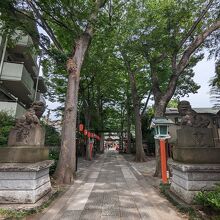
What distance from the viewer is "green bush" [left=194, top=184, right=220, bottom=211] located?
3.93 m

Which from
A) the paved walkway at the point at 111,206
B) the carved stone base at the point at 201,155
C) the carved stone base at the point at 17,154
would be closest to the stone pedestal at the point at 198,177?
the carved stone base at the point at 201,155

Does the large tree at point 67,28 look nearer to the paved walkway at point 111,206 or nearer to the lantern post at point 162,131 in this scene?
the paved walkway at point 111,206

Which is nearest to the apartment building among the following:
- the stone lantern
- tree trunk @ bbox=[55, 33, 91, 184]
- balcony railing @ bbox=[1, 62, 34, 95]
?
balcony railing @ bbox=[1, 62, 34, 95]

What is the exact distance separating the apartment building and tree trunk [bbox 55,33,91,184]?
364 centimetres

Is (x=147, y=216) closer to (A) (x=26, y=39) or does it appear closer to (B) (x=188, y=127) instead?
(B) (x=188, y=127)

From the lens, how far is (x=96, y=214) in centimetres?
458

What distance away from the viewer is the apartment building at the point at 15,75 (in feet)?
44.5

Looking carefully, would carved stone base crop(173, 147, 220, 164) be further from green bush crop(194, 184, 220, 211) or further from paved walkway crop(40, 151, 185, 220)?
paved walkway crop(40, 151, 185, 220)

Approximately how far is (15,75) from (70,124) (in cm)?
764

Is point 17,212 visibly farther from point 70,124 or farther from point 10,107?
point 10,107

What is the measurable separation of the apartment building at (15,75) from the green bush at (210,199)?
36.1 feet

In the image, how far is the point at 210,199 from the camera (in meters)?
4.12

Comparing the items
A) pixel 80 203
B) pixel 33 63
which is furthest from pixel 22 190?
pixel 33 63

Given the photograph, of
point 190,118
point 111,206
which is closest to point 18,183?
point 111,206
